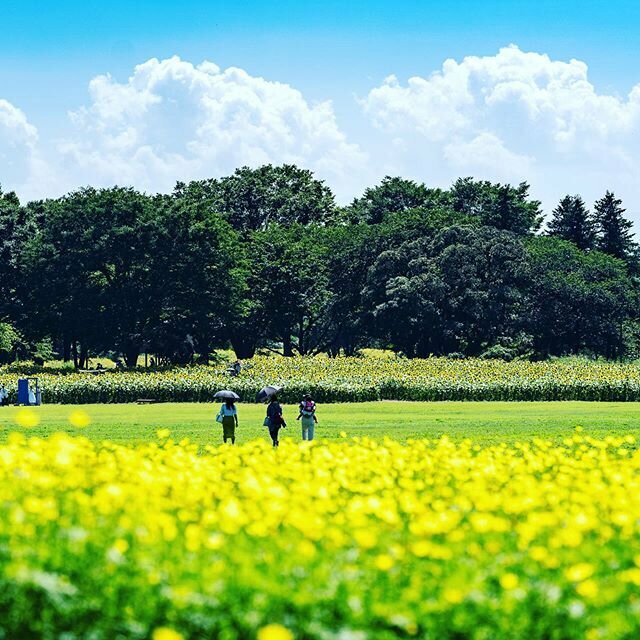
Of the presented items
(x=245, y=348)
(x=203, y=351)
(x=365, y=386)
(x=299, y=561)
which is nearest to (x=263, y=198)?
(x=245, y=348)

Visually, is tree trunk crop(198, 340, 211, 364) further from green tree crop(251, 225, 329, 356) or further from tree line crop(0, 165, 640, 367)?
green tree crop(251, 225, 329, 356)

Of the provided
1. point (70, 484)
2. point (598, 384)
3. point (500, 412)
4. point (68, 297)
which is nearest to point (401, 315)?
point (68, 297)

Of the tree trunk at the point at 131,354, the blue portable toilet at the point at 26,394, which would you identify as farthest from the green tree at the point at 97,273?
the blue portable toilet at the point at 26,394

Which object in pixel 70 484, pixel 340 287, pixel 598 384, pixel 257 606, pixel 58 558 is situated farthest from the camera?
pixel 340 287

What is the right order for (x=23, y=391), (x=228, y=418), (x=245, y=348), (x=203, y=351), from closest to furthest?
(x=228, y=418) → (x=23, y=391) → (x=203, y=351) → (x=245, y=348)

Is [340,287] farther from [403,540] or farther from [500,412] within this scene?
[403,540]

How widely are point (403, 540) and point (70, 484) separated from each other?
2700mm

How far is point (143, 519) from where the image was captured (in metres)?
7.82

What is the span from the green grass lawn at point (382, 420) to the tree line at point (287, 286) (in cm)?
2384

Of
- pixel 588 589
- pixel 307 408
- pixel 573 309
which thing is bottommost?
pixel 588 589

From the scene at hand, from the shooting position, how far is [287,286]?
75375 mm

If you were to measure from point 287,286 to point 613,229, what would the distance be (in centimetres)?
3188

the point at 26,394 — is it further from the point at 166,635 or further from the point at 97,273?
the point at 166,635

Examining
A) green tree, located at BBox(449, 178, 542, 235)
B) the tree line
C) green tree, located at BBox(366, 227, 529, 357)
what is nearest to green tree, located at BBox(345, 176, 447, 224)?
green tree, located at BBox(449, 178, 542, 235)
